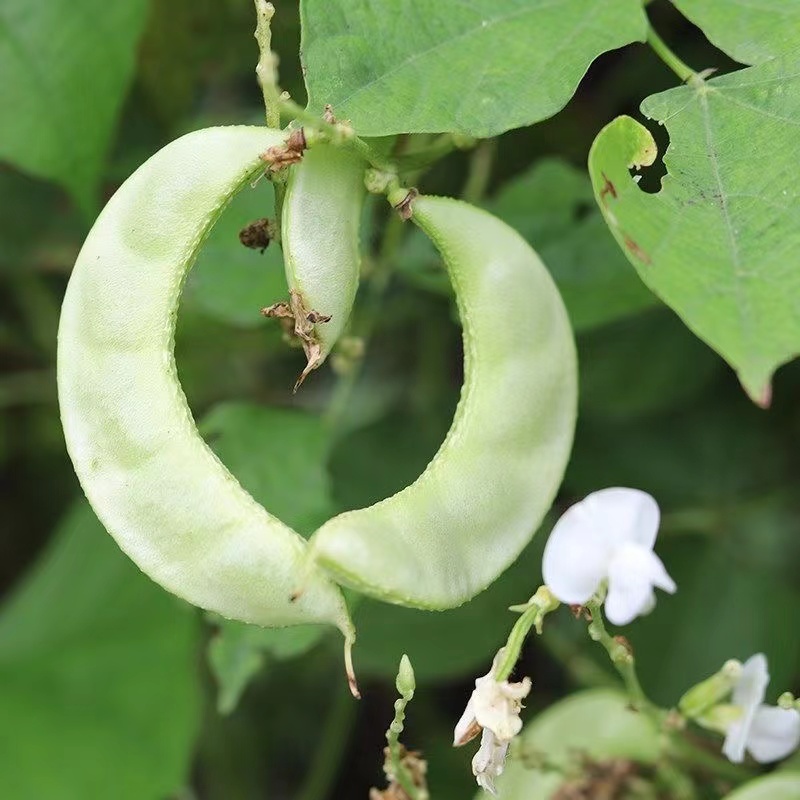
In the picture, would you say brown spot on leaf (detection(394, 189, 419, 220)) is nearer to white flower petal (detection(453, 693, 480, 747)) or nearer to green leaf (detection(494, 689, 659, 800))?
white flower petal (detection(453, 693, 480, 747))

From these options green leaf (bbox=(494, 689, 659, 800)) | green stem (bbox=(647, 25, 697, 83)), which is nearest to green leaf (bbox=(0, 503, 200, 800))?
green leaf (bbox=(494, 689, 659, 800))

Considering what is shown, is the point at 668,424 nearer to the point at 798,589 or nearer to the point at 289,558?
the point at 798,589

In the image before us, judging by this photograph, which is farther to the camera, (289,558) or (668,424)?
(668,424)

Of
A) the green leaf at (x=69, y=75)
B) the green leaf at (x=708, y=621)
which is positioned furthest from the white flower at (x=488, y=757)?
the green leaf at (x=708, y=621)

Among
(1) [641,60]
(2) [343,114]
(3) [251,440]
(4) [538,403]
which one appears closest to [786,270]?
(4) [538,403]

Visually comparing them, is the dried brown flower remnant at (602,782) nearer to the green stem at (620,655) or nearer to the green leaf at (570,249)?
the green stem at (620,655)

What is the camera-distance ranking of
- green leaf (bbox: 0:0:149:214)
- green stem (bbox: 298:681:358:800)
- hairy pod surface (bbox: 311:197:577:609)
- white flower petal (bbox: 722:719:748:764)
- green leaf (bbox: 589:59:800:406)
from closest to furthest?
green leaf (bbox: 589:59:800:406)
hairy pod surface (bbox: 311:197:577:609)
white flower petal (bbox: 722:719:748:764)
green leaf (bbox: 0:0:149:214)
green stem (bbox: 298:681:358:800)

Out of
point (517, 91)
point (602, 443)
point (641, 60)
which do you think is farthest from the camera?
point (602, 443)

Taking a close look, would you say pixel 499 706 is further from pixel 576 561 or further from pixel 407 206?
pixel 407 206
